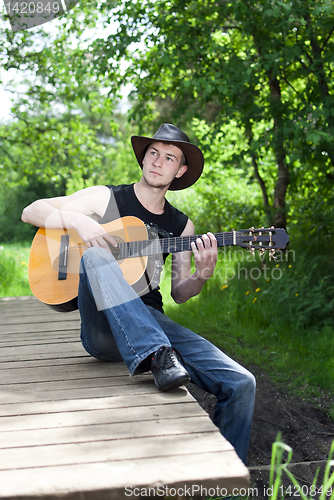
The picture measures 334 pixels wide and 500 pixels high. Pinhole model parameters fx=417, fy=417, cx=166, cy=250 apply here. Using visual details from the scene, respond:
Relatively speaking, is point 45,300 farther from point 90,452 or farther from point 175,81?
point 175,81

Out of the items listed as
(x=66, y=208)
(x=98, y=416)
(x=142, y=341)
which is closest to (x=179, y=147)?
(x=66, y=208)

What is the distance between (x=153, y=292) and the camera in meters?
2.38

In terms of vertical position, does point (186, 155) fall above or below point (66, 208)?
above

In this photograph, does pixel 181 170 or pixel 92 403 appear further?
pixel 181 170

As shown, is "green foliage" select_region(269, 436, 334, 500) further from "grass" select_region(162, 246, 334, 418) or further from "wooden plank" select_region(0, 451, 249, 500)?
"grass" select_region(162, 246, 334, 418)

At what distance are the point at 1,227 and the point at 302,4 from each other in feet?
48.4

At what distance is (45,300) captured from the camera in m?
2.36

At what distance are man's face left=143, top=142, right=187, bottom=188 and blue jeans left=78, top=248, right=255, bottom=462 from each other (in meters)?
0.71

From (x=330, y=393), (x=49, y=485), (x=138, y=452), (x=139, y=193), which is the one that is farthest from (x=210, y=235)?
(x=330, y=393)

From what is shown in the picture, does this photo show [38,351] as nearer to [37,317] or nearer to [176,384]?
[37,317]

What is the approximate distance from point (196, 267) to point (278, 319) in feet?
5.37


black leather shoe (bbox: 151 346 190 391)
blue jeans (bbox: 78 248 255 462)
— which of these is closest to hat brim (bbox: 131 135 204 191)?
blue jeans (bbox: 78 248 255 462)

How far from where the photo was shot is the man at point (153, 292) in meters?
1.82

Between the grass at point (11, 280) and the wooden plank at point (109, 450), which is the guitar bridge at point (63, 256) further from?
the grass at point (11, 280)
